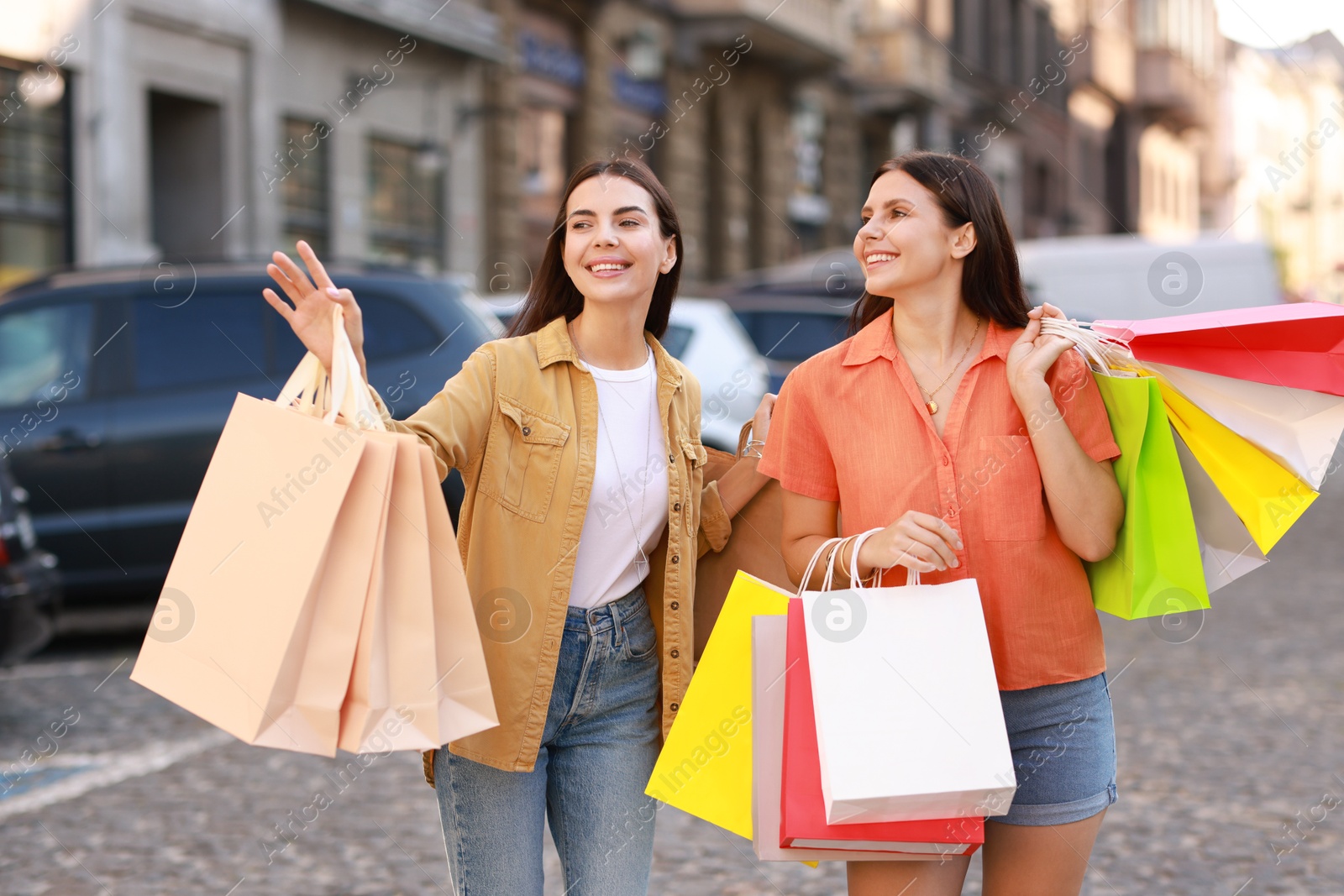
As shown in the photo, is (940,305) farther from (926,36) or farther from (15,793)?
(926,36)

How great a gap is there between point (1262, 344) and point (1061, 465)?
40 centimetres

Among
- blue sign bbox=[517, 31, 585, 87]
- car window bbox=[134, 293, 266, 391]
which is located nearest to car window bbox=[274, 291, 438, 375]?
car window bbox=[134, 293, 266, 391]

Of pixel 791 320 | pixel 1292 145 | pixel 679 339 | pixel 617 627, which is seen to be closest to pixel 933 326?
pixel 617 627

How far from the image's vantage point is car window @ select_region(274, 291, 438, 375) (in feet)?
24.0

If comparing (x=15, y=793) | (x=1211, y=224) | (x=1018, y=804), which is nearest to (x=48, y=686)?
(x=15, y=793)

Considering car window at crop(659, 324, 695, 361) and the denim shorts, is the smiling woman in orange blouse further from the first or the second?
car window at crop(659, 324, 695, 361)

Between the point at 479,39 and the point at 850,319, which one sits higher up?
the point at 479,39

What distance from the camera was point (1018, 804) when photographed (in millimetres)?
2367

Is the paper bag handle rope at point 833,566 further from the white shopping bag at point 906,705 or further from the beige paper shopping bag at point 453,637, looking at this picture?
the beige paper shopping bag at point 453,637

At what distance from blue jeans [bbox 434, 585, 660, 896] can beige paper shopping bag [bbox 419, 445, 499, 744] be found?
36 cm

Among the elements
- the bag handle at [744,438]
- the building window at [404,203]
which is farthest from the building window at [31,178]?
the bag handle at [744,438]

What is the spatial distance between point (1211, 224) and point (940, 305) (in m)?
59.3

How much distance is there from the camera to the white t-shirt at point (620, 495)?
2557 millimetres

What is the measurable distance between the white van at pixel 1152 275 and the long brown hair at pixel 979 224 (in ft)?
49.1
